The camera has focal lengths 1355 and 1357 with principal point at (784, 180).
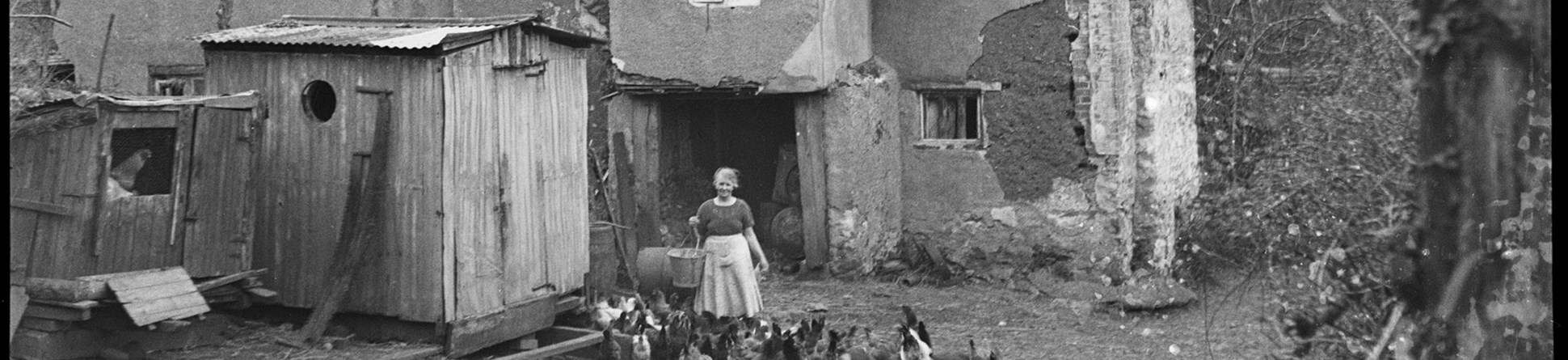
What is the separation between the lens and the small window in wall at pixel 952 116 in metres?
12.9

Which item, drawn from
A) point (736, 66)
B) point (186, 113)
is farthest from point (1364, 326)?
point (736, 66)

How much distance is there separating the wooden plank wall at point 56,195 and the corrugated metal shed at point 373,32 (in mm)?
1406

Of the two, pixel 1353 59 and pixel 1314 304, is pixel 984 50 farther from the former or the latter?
pixel 1314 304

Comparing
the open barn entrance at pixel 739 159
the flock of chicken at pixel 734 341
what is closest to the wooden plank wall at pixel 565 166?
the flock of chicken at pixel 734 341

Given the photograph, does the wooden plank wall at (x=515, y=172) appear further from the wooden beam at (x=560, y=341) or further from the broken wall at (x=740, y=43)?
the broken wall at (x=740, y=43)

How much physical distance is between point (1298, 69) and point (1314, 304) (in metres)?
8.79

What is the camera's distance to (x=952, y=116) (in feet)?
42.9

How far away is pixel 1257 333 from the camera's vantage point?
9.87m

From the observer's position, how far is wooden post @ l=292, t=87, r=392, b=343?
26.7 feet

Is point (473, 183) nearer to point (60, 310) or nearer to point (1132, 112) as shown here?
point (60, 310)

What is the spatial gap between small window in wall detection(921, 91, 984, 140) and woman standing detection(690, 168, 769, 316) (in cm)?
362

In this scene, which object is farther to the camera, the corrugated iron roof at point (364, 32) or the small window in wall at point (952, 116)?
the small window in wall at point (952, 116)

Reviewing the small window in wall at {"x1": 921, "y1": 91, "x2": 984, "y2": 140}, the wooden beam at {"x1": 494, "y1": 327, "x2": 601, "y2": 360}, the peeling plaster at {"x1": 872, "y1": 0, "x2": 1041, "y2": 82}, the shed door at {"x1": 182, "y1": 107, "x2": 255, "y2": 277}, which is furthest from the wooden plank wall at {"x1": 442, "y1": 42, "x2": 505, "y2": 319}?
the small window in wall at {"x1": 921, "y1": 91, "x2": 984, "y2": 140}

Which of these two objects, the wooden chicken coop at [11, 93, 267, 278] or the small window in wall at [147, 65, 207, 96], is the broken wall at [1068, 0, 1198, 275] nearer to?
the wooden chicken coop at [11, 93, 267, 278]
